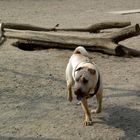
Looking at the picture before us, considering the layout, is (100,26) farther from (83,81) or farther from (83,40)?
(83,81)

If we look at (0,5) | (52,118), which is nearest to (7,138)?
(52,118)

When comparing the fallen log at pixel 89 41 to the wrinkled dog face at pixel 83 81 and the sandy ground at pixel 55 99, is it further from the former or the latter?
the wrinkled dog face at pixel 83 81

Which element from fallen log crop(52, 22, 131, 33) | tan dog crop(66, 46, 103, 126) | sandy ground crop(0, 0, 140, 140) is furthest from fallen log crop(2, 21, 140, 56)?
tan dog crop(66, 46, 103, 126)

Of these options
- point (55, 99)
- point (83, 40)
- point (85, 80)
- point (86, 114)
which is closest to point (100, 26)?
point (83, 40)

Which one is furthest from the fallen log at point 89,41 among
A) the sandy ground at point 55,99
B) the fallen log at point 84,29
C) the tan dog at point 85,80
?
the tan dog at point 85,80

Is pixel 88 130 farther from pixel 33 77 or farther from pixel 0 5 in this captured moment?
pixel 0 5

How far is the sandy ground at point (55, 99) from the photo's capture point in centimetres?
469

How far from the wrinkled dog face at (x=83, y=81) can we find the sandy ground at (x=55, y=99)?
1.42ft

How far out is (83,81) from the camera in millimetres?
4586

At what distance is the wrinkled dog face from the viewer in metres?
4.57

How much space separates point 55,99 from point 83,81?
1.28 m

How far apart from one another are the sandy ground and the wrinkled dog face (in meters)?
0.43

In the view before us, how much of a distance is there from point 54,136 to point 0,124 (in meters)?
0.71

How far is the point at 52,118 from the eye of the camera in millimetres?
5086
